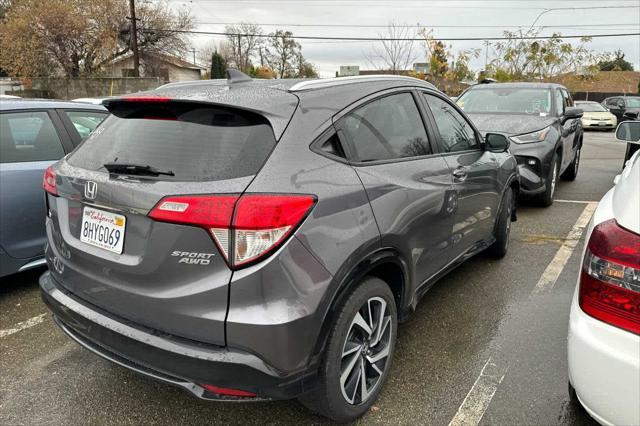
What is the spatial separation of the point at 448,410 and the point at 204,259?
5.06 feet

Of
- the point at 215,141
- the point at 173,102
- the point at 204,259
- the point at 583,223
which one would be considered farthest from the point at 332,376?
the point at 583,223

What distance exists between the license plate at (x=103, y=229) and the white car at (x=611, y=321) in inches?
75.0

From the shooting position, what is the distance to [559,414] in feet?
7.74

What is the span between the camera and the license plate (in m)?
2.02

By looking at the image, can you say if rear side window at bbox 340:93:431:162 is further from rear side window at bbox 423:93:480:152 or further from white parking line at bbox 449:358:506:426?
white parking line at bbox 449:358:506:426

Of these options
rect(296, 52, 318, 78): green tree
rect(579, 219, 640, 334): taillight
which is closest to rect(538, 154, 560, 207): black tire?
rect(579, 219, 640, 334): taillight

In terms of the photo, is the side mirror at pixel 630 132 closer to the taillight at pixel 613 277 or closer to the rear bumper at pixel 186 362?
the taillight at pixel 613 277

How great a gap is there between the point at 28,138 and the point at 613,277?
417 cm

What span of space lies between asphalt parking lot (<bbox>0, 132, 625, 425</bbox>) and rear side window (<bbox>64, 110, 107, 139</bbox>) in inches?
55.6

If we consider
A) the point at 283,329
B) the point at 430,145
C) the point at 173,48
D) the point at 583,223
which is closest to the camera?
the point at 283,329

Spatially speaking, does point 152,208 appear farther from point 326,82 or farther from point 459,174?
point 459,174

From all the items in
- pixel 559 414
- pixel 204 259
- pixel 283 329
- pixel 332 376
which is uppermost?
pixel 204 259

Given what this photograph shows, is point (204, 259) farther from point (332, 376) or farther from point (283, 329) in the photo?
point (332, 376)

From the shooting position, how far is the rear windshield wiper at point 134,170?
78.5 inches
